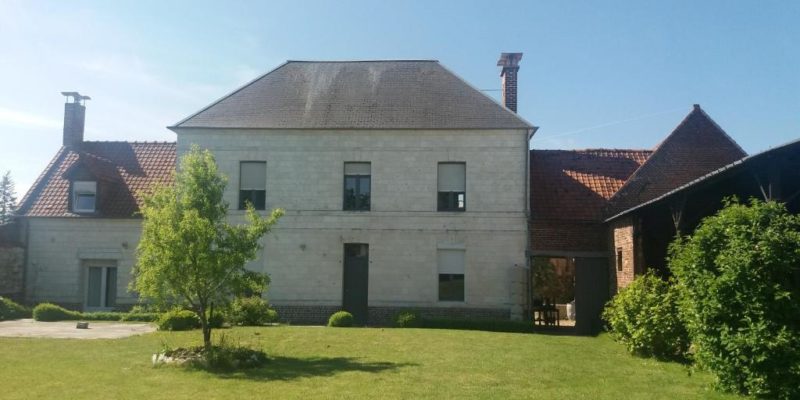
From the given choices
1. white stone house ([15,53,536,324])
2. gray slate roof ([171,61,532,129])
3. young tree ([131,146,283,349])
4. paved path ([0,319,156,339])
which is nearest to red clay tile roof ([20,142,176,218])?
white stone house ([15,53,536,324])

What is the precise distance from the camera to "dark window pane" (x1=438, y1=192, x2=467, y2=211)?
2361cm

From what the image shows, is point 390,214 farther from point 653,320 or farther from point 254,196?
point 653,320

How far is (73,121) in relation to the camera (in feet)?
91.1

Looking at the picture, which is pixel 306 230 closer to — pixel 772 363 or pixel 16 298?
pixel 16 298

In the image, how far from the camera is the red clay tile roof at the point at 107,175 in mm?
25047

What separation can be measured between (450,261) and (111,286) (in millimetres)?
12824

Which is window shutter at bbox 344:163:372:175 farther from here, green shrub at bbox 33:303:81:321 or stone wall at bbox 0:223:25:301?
stone wall at bbox 0:223:25:301

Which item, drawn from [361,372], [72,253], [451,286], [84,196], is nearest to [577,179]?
[451,286]

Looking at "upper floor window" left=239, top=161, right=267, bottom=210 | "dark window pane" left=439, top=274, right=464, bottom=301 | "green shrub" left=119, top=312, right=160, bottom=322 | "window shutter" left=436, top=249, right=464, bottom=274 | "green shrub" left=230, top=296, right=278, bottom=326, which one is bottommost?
"green shrub" left=119, top=312, right=160, bottom=322

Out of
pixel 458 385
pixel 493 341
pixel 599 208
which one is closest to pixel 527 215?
pixel 599 208

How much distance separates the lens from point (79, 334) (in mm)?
17484

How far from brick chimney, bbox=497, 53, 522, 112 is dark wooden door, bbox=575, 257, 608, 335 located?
22.4 feet

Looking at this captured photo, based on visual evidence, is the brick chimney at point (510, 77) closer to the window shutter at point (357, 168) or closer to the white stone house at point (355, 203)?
the white stone house at point (355, 203)

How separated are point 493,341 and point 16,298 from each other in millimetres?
18268
